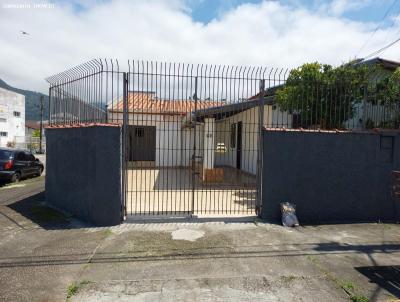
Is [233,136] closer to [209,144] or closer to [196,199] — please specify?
[209,144]

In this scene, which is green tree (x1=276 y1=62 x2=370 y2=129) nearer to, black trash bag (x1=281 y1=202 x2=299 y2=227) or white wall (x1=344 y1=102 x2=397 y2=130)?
white wall (x1=344 y1=102 x2=397 y2=130)

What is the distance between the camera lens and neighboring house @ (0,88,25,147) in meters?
37.2

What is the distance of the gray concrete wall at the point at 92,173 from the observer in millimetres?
6164

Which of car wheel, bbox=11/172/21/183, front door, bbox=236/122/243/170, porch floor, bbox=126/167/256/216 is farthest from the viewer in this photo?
front door, bbox=236/122/243/170

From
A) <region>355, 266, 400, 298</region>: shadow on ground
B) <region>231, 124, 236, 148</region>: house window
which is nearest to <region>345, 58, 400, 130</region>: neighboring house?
<region>355, 266, 400, 298</region>: shadow on ground

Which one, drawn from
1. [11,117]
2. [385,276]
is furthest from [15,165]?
[11,117]

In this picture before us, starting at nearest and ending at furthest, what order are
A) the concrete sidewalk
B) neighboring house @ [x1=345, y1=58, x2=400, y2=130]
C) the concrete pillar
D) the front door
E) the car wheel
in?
the concrete sidewalk → neighboring house @ [x1=345, y1=58, x2=400, y2=130] → the concrete pillar → the car wheel → the front door

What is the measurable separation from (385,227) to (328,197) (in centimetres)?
128

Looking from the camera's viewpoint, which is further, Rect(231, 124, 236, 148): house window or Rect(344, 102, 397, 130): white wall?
Rect(231, 124, 236, 148): house window

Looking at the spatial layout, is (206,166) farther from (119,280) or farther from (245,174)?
(119,280)

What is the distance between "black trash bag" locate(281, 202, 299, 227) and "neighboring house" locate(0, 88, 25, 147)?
3579 cm

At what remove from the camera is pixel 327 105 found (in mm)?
7035

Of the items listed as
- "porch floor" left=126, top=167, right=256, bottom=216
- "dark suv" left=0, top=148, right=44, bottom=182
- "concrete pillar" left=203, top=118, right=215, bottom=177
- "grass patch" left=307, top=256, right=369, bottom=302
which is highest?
"concrete pillar" left=203, top=118, right=215, bottom=177

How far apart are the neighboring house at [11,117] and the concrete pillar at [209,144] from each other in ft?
99.6
